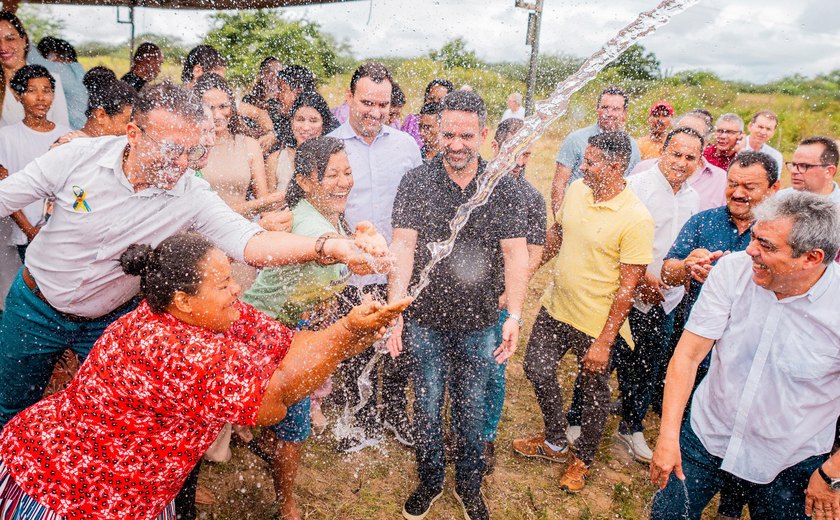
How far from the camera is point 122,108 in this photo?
3.56 m

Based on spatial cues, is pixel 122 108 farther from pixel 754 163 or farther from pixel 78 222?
pixel 754 163

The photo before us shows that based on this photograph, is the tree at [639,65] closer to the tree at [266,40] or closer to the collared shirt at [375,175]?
the collared shirt at [375,175]

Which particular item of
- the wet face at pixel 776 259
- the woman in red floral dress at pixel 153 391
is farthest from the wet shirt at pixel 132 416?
the wet face at pixel 776 259

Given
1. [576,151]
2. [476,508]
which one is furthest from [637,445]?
[576,151]

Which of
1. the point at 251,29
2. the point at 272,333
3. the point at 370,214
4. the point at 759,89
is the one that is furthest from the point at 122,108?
the point at 759,89

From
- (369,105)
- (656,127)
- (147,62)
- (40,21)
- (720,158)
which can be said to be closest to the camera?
(369,105)

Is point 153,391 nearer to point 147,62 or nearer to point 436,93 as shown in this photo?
point 436,93

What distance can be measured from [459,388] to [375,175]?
163cm

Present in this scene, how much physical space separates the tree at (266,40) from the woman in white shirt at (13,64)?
6453mm

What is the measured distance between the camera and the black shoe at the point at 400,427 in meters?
3.81

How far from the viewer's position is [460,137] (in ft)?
9.46

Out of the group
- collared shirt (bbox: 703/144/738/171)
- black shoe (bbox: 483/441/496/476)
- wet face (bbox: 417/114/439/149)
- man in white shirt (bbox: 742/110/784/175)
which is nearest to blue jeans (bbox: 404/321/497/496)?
black shoe (bbox: 483/441/496/476)

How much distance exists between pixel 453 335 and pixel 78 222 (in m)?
1.94

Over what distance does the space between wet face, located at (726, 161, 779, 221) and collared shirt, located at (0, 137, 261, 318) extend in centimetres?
257
